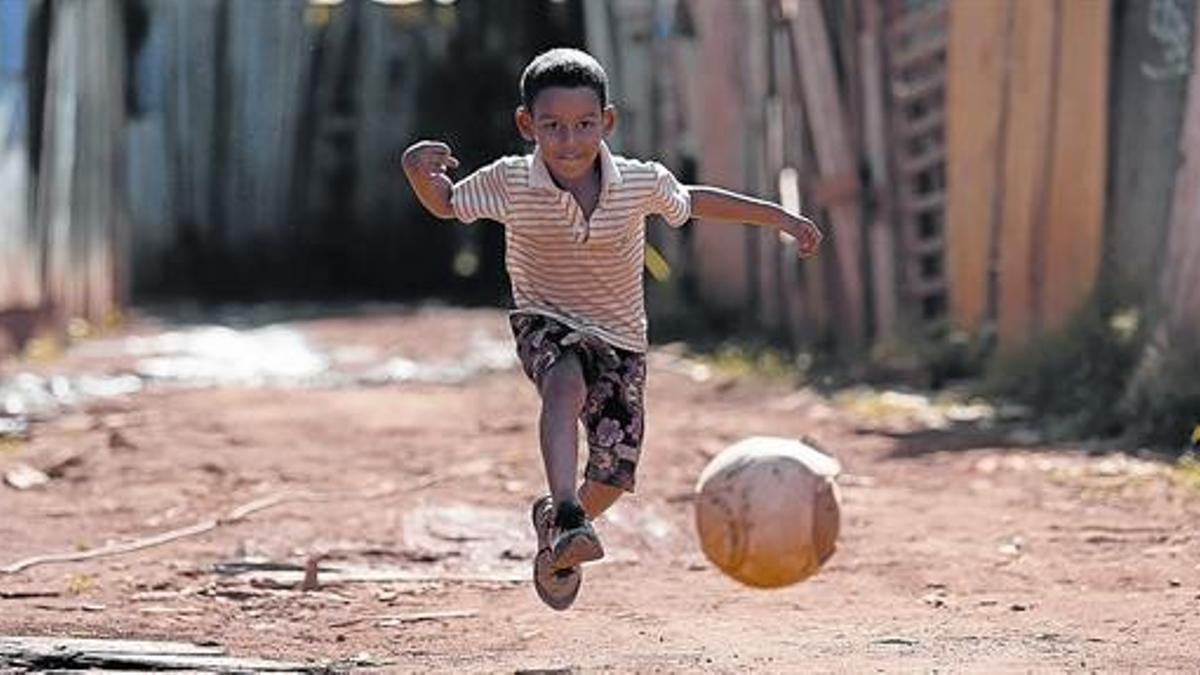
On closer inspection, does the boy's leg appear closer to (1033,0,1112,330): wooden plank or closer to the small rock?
the small rock

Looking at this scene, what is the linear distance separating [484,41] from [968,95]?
10.3 metres

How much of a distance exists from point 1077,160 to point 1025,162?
442 mm

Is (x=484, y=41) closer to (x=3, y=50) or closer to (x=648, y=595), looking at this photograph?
(x=3, y=50)

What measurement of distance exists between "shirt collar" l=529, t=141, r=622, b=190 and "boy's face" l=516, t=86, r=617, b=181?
24 mm

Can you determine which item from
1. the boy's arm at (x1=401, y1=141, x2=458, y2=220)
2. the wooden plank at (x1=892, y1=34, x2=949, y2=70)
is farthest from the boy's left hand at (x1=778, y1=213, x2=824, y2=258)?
the wooden plank at (x1=892, y1=34, x2=949, y2=70)

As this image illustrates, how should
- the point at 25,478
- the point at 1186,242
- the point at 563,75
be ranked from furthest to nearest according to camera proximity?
the point at 1186,242
the point at 25,478
the point at 563,75

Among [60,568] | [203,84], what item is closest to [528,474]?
[60,568]

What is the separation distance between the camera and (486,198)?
5648 mm

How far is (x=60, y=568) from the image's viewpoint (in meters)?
6.78

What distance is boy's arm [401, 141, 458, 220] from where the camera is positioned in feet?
18.4

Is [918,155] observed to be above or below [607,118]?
below

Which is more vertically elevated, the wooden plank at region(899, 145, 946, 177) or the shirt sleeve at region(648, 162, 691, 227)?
the shirt sleeve at region(648, 162, 691, 227)

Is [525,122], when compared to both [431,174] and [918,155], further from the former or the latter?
[918,155]

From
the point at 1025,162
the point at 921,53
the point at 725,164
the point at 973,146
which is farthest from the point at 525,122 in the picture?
the point at 725,164
